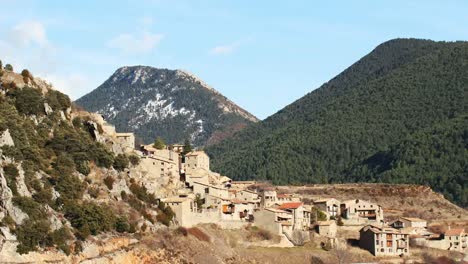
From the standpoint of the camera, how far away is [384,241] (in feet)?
373

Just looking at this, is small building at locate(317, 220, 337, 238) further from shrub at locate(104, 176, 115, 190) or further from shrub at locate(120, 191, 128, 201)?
shrub at locate(104, 176, 115, 190)

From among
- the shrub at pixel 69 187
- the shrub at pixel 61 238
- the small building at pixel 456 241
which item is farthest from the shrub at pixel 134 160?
the small building at pixel 456 241

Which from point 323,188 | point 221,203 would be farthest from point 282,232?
point 323,188

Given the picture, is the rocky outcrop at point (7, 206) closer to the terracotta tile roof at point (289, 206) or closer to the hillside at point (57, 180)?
the hillside at point (57, 180)

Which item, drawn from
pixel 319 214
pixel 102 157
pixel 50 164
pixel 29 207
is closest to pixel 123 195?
pixel 102 157

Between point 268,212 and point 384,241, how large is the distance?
14354mm

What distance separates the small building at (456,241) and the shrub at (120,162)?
4387 cm

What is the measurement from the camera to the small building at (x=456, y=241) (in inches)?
4835

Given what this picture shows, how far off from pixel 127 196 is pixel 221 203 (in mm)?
16240

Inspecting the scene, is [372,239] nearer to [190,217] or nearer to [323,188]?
[190,217]

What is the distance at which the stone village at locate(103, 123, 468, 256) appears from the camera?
4198 inches

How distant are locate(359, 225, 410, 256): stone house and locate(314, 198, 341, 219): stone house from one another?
12713mm

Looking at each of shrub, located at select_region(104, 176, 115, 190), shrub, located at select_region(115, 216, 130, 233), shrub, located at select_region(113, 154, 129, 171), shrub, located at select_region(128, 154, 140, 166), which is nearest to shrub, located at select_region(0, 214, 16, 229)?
shrub, located at select_region(115, 216, 130, 233)

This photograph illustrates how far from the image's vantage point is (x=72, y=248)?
3191 inches
